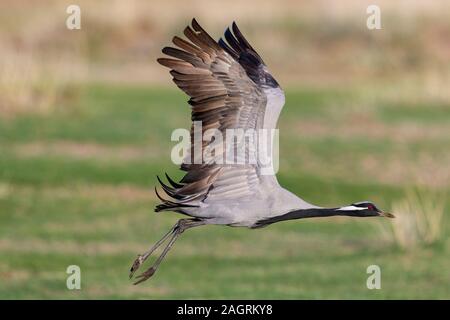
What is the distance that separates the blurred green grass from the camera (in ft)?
53.4

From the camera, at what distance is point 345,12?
139 ft

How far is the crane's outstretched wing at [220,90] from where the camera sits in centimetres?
1089

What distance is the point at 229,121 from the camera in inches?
434

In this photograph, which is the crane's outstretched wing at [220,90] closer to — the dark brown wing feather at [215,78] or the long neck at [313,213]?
the dark brown wing feather at [215,78]

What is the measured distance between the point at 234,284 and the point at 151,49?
23.5m

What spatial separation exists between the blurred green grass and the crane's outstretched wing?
3985 millimetres

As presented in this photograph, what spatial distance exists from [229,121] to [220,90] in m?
0.28

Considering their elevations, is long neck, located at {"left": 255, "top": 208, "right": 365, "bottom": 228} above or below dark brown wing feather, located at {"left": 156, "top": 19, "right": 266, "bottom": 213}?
below
